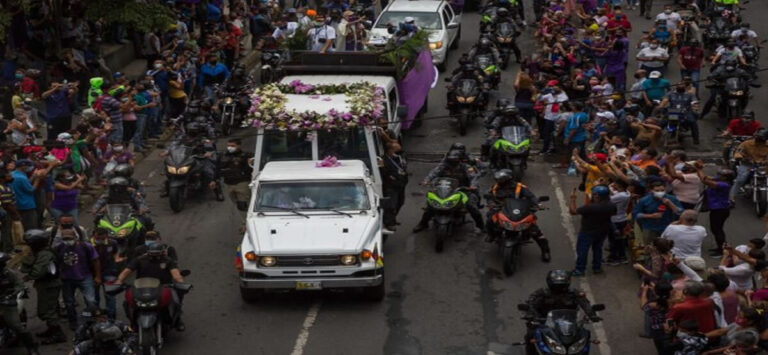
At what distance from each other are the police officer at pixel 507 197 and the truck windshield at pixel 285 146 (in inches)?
109

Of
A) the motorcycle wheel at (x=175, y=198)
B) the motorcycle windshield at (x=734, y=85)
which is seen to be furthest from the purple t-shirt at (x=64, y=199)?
the motorcycle windshield at (x=734, y=85)

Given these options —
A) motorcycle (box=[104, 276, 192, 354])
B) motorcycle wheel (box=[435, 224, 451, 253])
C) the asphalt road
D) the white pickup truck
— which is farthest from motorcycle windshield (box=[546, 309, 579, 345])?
motorcycle wheel (box=[435, 224, 451, 253])

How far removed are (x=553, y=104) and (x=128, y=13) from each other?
9.15 m

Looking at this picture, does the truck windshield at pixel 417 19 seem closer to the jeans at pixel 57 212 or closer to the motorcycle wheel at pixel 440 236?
the motorcycle wheel at pixel 440 236

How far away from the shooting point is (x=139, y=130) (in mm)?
24422

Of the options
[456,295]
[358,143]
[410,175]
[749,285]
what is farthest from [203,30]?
[749,285]

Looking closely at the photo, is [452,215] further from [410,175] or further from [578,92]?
[578,92]

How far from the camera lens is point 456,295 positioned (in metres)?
17.5

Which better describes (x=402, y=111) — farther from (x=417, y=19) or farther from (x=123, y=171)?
(x=417, y=19)

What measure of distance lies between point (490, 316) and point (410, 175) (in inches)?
276

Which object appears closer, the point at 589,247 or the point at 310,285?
the point at 310,285

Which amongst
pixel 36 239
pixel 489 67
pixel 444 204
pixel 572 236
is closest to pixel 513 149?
pixel 572 236

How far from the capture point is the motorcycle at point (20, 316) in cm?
1472

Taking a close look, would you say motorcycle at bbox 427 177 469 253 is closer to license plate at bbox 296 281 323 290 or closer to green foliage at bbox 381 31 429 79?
license plate at bbox 296 281 323 290
